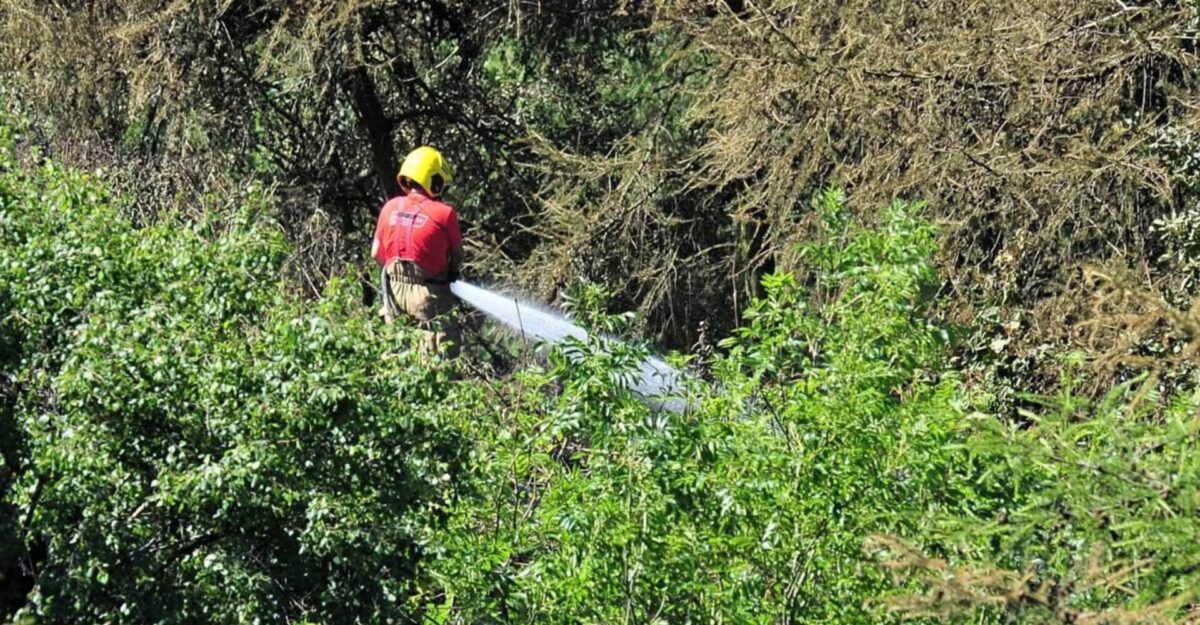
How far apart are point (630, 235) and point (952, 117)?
336 cm

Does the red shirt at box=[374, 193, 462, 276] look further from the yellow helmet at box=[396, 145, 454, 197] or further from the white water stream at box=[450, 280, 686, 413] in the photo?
the white water stream at box=[450, 280, 686, 413]

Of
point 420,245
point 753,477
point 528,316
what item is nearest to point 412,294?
point 420,245

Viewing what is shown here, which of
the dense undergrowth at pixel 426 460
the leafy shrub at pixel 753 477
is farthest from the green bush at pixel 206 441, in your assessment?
the leafy shrub at pixel 753 477

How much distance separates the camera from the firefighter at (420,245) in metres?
9.56

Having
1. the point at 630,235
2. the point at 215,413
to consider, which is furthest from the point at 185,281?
the point at 630,235

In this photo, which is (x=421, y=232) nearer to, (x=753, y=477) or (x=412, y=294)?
(x=412, y=294)

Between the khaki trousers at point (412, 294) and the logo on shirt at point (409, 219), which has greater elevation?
the logo on shirt at point (409, 219)

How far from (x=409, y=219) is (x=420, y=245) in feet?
0.47

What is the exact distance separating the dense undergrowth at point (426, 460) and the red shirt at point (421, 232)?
309 cm

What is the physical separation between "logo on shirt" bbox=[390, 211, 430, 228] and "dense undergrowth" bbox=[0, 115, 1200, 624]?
3.07 m

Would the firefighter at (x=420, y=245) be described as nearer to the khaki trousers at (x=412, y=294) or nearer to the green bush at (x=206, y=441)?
the khaki trousers at (x=412, y=294)

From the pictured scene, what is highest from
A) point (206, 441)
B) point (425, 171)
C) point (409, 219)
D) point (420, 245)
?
point (206, 441)

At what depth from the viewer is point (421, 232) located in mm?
9555

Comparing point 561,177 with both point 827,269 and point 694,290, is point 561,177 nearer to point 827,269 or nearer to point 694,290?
point 694,290
